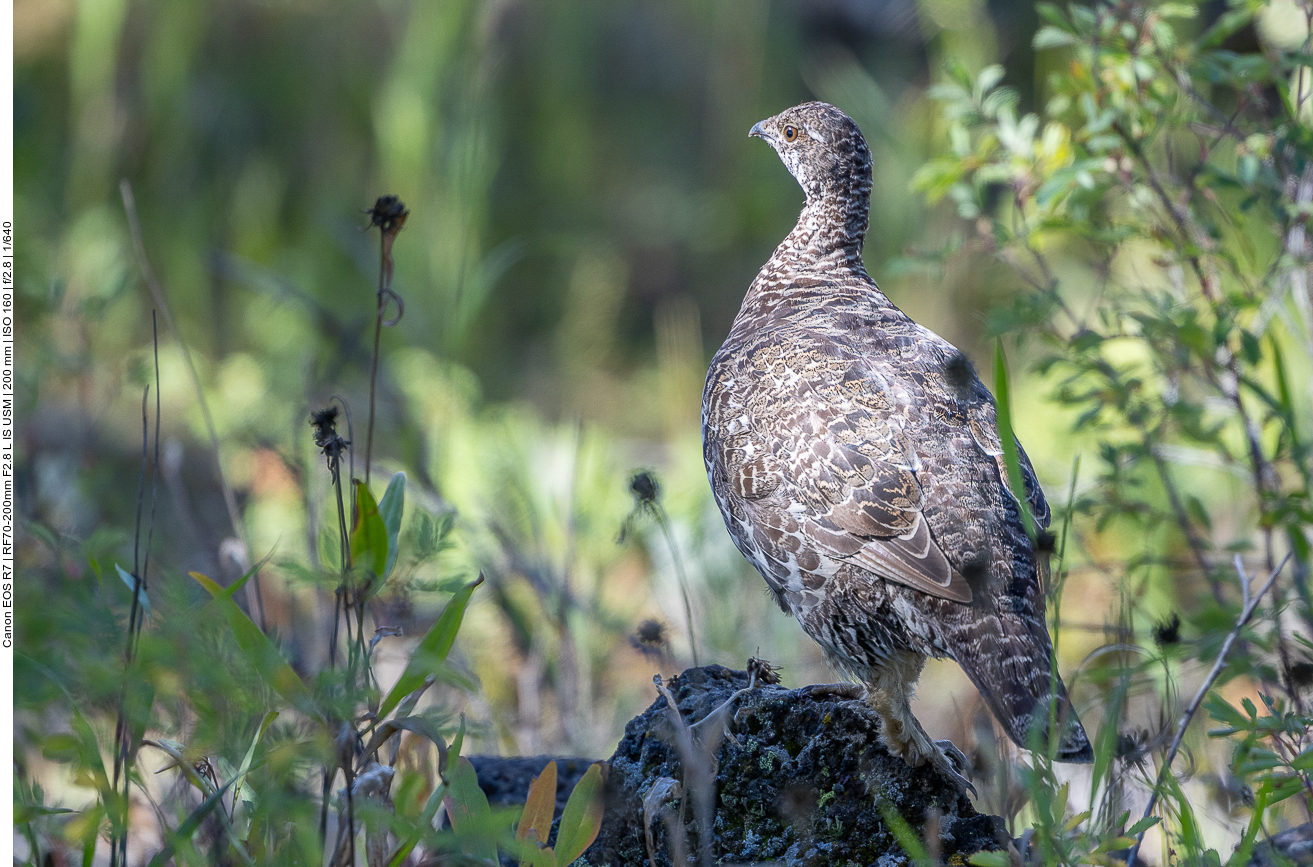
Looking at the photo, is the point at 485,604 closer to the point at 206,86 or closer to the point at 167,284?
the point at 167,284

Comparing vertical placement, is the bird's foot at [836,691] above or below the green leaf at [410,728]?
above

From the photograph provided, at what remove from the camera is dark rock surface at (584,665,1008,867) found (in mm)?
2439

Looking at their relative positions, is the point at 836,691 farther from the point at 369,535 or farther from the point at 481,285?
the point at 481,285

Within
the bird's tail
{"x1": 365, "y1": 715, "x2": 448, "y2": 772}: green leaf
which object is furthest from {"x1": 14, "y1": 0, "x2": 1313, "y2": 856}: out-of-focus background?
the bird's tail

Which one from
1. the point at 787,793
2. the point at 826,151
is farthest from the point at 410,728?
the point at 826,151

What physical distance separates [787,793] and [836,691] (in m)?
0.39

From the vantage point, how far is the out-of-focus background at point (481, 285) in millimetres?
4523

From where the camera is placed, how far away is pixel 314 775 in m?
2.13

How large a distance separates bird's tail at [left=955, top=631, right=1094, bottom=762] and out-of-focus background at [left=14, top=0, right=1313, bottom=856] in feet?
2.78

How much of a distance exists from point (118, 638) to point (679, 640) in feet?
13.7

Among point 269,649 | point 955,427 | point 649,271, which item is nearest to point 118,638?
point 269,649

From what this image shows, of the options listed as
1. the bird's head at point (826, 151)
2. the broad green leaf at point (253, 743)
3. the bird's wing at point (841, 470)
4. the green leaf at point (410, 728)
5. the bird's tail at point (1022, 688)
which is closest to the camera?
the green leaf at point (410, 728)

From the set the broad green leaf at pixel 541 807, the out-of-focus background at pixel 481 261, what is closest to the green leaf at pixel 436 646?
the broad green leaf at pixel 541 807

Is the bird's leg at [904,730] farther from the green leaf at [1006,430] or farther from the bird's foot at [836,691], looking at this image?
the green leaf at [1006,430]
